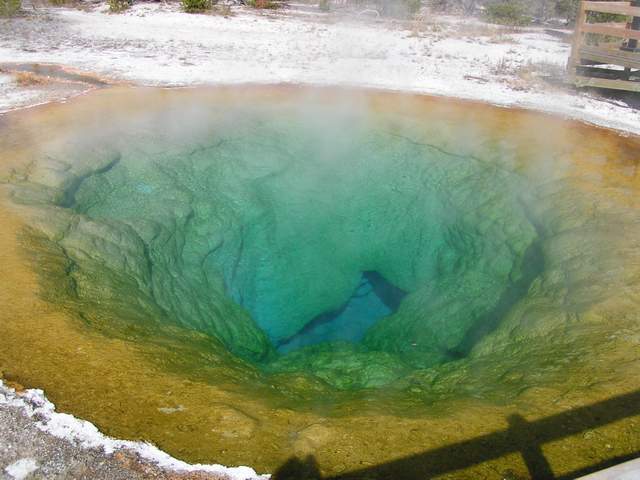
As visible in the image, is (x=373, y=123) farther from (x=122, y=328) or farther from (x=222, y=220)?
(x=122, y=328)

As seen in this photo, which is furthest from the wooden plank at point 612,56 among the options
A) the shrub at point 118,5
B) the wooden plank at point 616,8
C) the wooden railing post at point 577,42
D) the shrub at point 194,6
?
the shrub at point 118,5

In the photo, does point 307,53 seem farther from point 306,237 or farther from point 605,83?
point 306,237

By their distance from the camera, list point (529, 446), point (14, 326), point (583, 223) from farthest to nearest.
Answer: point (583, 223), point (14, 326), point (529, 446)

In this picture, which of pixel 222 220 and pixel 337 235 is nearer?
pixel 222 220

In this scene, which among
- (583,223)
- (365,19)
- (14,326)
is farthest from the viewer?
(365,19)

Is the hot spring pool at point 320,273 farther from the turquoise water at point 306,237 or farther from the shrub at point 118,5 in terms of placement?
the shrub at point 118,5

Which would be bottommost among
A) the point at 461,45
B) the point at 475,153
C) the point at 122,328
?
the point at 122,328

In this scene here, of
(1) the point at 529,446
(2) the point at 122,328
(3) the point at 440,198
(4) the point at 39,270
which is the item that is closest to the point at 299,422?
(1) the point at 529,446

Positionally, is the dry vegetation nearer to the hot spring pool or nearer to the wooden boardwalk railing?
the hot spring pool
